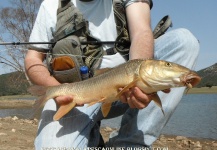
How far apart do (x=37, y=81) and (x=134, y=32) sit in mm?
1151

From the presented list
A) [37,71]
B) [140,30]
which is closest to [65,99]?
[37,71]

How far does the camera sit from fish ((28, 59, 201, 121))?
244 centimetres

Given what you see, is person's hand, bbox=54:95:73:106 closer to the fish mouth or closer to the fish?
the fish

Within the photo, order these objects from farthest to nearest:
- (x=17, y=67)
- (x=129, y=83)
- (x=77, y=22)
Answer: (x=17, y=67), (x=77, y=22), (x=129, y=83)

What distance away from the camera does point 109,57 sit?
145 inches

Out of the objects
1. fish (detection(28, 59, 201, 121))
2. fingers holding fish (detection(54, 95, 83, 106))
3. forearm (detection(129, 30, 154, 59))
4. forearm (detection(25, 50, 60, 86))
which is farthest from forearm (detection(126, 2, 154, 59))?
forearm (detection(25, 50, 60, 86))

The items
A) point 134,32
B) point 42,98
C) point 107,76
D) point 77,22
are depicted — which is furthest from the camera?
point 77,22

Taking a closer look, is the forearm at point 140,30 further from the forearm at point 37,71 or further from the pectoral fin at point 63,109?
the forearm at point 37,71

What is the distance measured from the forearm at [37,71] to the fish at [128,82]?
1.06ft

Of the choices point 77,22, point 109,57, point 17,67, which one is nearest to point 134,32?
point 109,57

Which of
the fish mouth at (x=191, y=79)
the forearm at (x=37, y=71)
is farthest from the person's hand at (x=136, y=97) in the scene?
the forearm at (x=37, y=71)

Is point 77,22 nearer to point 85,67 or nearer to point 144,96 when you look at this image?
point 85,67

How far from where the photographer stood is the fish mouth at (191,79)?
92.2 inches

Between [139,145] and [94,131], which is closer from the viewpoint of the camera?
[139,145]
